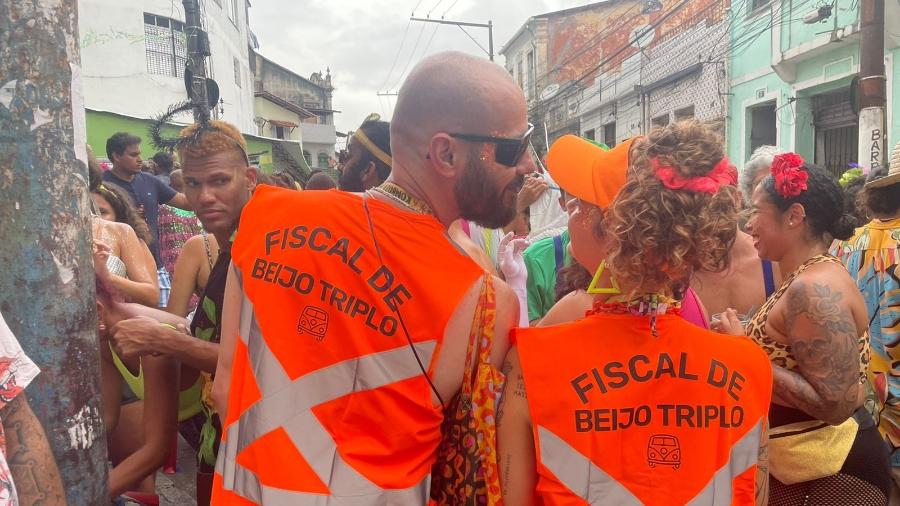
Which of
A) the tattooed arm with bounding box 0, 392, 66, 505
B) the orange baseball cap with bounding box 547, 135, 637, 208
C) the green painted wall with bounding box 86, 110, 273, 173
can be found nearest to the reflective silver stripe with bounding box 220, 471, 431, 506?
the tattooed arm with bounding box 0, 392, 66, 505

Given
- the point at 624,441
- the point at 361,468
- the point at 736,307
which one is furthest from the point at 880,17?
the point at 361,468

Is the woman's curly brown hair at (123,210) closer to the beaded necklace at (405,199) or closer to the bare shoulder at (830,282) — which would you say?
the beaded necklace at (405,199)

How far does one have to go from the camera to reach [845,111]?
12.0 metres

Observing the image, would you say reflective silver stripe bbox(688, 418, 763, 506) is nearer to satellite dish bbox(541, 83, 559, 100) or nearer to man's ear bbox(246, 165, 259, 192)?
man's ear bbox(246, 165, 259, 192)

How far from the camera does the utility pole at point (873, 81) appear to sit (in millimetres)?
6688

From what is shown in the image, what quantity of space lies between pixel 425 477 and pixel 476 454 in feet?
0.44

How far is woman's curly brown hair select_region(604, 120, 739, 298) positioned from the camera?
4.97ft

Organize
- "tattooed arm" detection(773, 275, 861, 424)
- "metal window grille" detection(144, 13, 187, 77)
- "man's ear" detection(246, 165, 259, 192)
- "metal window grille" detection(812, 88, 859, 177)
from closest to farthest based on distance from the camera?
"tattooed arm" detection(773, 275, 861, 424) < "man's ear" detection(246, 165, 259, 192) < "metal window grille" detection(812, 88, 859, 177) < "metal window grille" detection(144, 13, 187, 77)

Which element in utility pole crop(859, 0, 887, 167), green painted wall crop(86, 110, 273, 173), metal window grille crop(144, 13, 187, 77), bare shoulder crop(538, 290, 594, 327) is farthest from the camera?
metal window grille crop(144, 13, 187, 77)

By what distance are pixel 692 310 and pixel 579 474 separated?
0.80 m

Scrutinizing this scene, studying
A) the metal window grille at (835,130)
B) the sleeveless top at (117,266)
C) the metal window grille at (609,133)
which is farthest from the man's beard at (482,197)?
the metal window grille at (609,133)

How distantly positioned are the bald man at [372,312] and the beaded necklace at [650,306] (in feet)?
0.92

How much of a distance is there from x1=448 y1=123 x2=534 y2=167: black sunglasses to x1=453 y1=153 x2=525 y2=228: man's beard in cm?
5

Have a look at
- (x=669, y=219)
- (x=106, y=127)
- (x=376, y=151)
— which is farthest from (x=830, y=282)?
(x=106, y=127)
